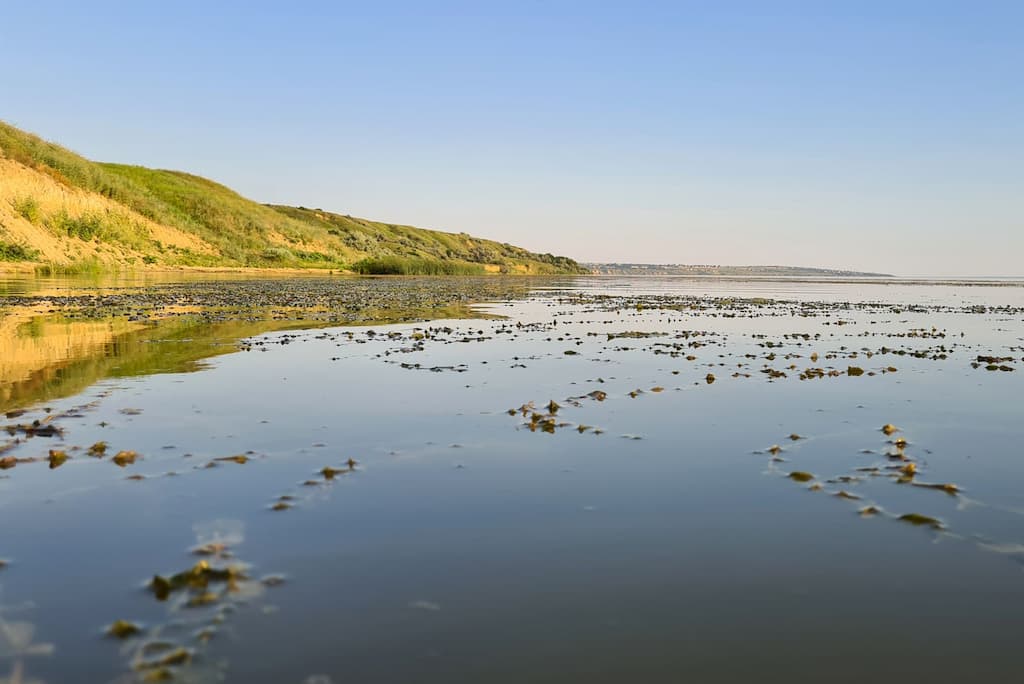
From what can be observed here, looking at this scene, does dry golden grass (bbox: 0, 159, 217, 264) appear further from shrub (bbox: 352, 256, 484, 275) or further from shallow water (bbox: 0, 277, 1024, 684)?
shallow water (bbox: 0, 277, 1024, 684)

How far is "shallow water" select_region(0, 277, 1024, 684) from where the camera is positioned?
3.78 meters

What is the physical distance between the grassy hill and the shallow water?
2043 inches

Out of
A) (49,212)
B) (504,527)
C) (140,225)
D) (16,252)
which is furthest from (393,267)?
(504,527)

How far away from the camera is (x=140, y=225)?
73312mm

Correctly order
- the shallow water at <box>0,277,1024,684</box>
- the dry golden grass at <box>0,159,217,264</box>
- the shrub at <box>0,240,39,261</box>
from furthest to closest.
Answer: the dry golden grass at <box>0,159,217,264</box>, the shrub at <box>0,240,39,261</box>, the shallow water at <box>0,277,1024,684</box>

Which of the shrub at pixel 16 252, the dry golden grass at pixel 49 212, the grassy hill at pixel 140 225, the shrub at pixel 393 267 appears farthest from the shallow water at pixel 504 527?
the shrub at pixel 393 267

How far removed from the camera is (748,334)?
2306 centimetres

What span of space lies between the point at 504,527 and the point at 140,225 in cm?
7901

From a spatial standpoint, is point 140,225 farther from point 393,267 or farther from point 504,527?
point 504,527

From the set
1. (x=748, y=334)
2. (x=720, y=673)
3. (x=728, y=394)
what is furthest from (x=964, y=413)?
(x=748, y=334)

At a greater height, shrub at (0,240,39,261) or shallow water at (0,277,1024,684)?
shrub at (0,240,39,261)

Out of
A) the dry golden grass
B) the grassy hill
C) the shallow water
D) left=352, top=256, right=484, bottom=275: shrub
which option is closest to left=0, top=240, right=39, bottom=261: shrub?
the grassy hill

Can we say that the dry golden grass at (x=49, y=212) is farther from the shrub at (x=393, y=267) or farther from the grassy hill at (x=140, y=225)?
the shrub at (x=393, y=267)

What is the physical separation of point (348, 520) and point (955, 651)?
420 cm
